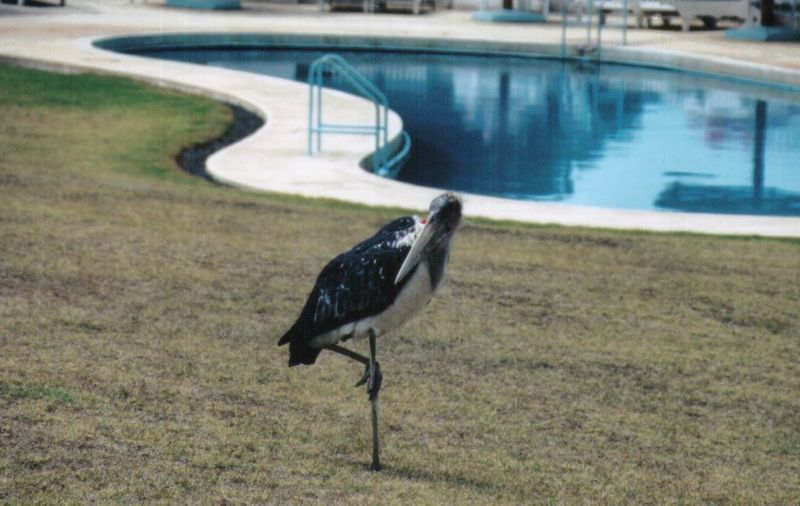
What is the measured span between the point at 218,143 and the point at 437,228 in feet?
35.0

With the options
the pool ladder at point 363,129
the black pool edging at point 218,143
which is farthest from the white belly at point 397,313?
the pool ladder at point 363,129

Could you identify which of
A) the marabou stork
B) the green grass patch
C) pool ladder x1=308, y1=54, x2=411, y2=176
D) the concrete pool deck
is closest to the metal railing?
pool ladder x1=308, y1=54, x2=411, y2=176

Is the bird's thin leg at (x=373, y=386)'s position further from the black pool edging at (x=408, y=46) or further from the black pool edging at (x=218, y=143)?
the black pool edging at (x=408, y=46)

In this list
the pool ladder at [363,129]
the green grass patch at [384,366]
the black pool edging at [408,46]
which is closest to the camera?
the green grass patch at [384,366]

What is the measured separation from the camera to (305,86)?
19.7 metres

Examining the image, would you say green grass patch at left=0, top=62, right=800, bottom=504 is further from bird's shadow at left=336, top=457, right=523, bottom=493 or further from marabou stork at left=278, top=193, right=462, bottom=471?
marabou stork at left=278, top=193, right=462, bottom=471

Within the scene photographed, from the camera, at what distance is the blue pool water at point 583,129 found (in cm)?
1509

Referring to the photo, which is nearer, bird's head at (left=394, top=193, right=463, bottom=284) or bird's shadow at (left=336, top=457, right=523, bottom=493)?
bird's head at (left=394, top=193, right=463, bottom=284)

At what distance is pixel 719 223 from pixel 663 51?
13526 mm

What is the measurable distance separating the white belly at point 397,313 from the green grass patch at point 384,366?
0.58 metres

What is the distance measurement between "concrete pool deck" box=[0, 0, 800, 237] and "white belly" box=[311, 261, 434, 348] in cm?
655

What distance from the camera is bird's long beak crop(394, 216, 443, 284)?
4.98 metres

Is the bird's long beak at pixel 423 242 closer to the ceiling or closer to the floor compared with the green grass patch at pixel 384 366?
closer to the ceiling

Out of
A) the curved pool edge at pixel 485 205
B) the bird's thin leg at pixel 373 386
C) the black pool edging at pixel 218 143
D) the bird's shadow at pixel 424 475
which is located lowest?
the bird's shadow at pixel 424 475
